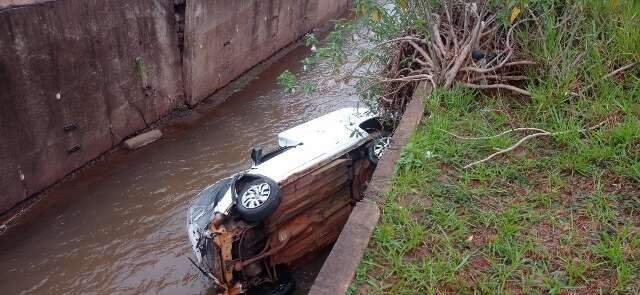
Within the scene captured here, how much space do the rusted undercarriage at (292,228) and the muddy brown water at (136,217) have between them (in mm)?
564

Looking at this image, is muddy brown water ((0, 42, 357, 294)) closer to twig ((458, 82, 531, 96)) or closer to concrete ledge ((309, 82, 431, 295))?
concrete ledge ((309, 82, 431, 295))

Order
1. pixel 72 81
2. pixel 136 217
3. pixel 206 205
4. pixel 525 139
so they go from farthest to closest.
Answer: pixel 72 81 < pixel 136 217 < pixel 206 205 < pixel 525 139

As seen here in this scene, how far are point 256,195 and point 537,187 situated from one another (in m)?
2.47

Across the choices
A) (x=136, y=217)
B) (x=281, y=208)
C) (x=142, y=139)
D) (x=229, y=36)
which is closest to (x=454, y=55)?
(x=281, y=208)

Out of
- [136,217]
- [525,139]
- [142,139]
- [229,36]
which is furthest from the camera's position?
[229,36]

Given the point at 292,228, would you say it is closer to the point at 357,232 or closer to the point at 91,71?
the point at 357,232

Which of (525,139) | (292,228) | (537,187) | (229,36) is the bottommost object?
(229,36)

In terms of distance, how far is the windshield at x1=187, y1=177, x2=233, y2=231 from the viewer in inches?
197

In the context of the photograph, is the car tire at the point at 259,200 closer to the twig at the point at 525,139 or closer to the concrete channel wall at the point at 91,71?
the twig at the point at 525,139

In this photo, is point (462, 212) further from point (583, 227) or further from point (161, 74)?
Answer: point (161, 74)

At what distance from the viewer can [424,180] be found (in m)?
3.72

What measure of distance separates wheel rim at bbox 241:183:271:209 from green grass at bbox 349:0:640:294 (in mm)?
1448

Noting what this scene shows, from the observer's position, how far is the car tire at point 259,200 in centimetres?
463

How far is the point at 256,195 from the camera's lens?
4.75 m
